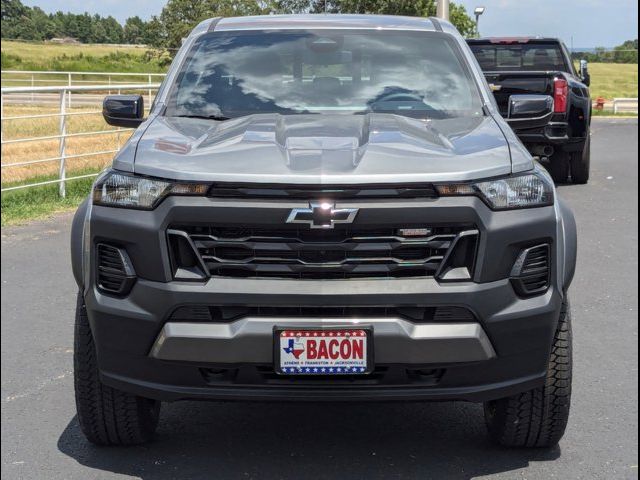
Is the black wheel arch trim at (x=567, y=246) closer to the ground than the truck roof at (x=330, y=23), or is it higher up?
closer to the ground

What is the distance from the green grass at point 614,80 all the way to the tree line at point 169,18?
10.2 m

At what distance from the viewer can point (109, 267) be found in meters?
3.67

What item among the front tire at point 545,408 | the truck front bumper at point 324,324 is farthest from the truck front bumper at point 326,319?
the front tire at point 545,408

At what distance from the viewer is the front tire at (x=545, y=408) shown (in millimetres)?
3951

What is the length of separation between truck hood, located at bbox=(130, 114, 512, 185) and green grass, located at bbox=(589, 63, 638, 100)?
5166cm

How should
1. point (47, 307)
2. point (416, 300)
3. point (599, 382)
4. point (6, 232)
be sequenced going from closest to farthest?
point (416, 300), point (599, 382), point (47, 307), point (6, 232)

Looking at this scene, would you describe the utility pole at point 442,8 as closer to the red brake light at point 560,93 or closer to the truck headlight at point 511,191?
the red brake light at point 560,93

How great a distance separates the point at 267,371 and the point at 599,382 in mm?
2197

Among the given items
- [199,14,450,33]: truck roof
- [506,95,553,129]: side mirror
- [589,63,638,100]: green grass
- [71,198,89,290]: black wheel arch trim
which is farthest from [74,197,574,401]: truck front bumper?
[589,63,638,100]: green grass

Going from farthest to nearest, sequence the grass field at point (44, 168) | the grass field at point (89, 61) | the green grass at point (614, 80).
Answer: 1. the green grass at point (614, 80)
2. the grass field at point (89, 61)
3. the grass field at point (44, 168)

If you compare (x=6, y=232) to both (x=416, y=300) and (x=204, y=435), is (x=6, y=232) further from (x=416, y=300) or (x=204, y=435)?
(x=416, y=300)

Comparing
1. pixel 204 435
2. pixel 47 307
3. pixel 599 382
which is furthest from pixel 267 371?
pixel 47 307

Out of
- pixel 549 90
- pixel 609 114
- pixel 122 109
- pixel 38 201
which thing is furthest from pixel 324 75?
pixel 609 114

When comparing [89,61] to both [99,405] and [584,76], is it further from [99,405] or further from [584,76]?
[99,405]
